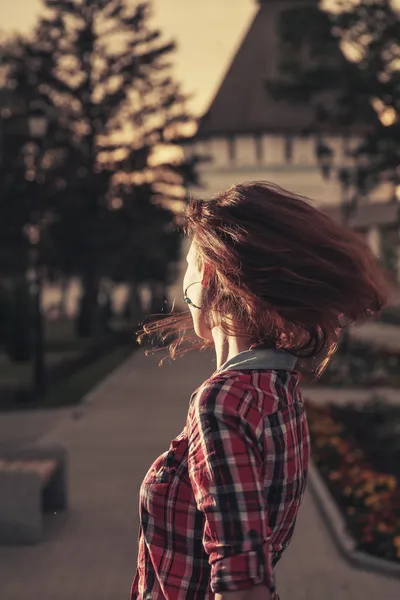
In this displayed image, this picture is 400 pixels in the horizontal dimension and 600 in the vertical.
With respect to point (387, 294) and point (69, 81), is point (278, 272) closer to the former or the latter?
point (387, 294)

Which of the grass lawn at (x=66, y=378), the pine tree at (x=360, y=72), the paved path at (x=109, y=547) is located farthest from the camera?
the grass lawn at (x=66, y=378)

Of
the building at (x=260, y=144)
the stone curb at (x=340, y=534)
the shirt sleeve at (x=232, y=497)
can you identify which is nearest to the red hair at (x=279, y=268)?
the shirt sleeve at (x=232, y=497)

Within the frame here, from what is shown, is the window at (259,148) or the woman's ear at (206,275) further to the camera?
the window at (259,148)

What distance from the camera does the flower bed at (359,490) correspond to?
7980 mm

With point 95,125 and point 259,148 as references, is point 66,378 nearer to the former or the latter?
point 95,125

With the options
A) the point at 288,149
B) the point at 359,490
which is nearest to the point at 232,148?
the point at 288,149

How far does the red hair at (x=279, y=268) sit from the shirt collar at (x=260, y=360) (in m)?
0.03

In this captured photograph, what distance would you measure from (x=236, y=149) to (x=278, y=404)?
79.8 meters

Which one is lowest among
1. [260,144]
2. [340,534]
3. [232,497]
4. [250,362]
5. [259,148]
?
[340,534]

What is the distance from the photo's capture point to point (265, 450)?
234 centimetres

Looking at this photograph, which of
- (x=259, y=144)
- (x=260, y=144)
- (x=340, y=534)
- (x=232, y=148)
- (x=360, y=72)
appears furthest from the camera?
(x=260, y=144)

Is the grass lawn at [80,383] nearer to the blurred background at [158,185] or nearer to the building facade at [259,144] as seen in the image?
the blurred background at [158,185]

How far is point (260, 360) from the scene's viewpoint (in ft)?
8.01

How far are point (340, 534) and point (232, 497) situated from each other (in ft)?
21.0
